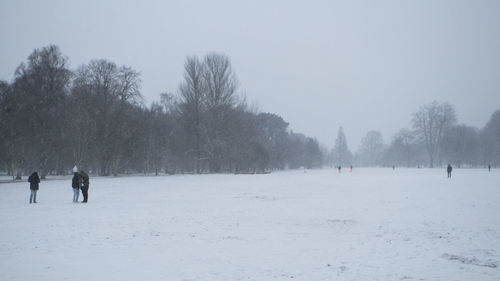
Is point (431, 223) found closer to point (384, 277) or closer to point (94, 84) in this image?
point (384, 277)

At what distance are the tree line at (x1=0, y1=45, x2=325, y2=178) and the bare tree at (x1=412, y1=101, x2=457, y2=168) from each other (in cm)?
5868

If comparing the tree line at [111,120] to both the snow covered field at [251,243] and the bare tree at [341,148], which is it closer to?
the snow covered field at [251,243]

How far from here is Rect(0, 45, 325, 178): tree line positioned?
129ft

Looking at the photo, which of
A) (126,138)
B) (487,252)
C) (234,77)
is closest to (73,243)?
(487,252)

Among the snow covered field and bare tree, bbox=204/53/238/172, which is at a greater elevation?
bare tree, bbox=204/53/238/172

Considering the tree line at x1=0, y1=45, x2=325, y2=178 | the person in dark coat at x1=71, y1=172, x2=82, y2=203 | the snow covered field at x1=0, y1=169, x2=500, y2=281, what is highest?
the tree line at x1=0, y1=45, x2=325, y2=178

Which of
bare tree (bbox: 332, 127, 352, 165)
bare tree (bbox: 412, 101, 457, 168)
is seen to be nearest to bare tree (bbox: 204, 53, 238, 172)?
bare tree (bbox: 412, 101, 457, 168)

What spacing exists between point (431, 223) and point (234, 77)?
51.2 meters

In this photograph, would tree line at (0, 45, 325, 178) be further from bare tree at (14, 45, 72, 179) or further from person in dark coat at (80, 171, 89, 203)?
person in dark coat at (80, 171, 89, 203)

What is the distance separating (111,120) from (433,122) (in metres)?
92.5

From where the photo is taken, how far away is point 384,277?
6891 millimetres

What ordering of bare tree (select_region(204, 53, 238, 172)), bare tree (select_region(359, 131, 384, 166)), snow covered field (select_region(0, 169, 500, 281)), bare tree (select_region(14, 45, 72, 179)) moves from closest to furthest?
snow covered field (select_region(0, 169, 500, 281)), bare tree (select_region(14, 45, 72, 179)), bare tree (select_region(204, 53, 238, 172)), bare tree (select_region(359, 131, 384, 166))

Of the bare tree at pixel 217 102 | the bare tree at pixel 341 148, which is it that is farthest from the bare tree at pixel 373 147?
the bare tree at pixel 217 102

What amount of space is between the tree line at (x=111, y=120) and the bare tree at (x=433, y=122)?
58.7 meters
